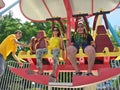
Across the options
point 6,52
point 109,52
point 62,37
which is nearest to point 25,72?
point 6,52

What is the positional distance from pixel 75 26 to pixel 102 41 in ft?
1.82

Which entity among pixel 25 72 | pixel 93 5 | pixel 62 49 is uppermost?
pixel 93 5

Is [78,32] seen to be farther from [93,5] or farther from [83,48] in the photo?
[93,5]

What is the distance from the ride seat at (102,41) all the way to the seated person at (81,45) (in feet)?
0.42

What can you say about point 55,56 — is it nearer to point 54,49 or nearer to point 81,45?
point 54,49

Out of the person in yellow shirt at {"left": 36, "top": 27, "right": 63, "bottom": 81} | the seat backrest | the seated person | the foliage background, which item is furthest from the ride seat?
the foliage background

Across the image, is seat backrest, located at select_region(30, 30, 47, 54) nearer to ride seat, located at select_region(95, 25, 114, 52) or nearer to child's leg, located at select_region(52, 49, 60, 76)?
child's leg, located at select_region(52, 49, 60, 76)

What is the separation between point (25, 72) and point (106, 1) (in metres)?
2.09

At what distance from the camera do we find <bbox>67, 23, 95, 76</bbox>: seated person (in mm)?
5684

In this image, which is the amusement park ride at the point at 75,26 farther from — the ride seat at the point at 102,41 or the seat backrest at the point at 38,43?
the seat backrest at the point at 38,43

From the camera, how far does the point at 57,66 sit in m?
6.09

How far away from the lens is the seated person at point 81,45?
568cm

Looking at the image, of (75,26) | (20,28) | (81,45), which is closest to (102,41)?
(81,45)

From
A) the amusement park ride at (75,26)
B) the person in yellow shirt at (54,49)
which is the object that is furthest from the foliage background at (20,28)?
the person in yellow shirt at (54,49)
